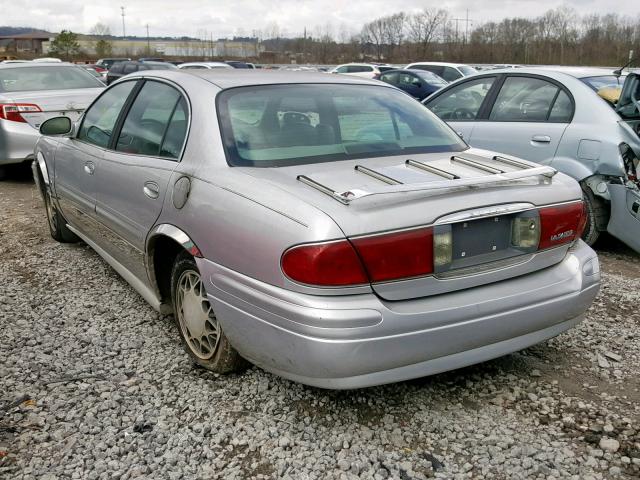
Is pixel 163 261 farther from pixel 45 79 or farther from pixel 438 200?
pixel 45 79

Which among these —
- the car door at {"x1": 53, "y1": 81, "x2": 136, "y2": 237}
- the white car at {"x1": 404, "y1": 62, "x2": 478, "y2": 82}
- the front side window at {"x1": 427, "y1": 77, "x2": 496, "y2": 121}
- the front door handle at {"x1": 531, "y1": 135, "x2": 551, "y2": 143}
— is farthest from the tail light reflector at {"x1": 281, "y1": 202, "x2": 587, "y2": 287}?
the white car at {"x1": 404, "y1": 62, "x2": 478, "y2": 82}

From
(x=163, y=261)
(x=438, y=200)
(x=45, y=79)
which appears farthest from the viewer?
(x=45, y=79)

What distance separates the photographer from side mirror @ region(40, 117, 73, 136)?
4660 mm

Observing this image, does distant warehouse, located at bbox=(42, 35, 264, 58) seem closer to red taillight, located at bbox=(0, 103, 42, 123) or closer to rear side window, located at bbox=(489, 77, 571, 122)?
red taillight, located at bbox=(0, 103, 42, 123)

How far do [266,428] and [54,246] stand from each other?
361 cm

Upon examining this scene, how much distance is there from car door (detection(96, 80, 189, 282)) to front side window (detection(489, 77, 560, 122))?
11.4 feet

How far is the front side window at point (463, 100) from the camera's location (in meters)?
6.26

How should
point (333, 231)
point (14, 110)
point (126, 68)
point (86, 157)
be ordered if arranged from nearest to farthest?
point (333, 231) < point (86, 157) < point (14, 110) < point (126, 68)

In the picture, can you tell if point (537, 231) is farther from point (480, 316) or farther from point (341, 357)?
point (341, 357)

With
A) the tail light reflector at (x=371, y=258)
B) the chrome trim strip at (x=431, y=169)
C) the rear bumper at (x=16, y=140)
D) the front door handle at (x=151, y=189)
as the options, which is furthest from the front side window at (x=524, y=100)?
the rear bumper at (x=16, y=140)

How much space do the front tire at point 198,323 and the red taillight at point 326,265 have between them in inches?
26.4

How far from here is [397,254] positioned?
2.41 meters

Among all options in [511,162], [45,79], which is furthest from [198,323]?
[45,79]

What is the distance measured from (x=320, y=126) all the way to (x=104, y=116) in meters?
1.80
